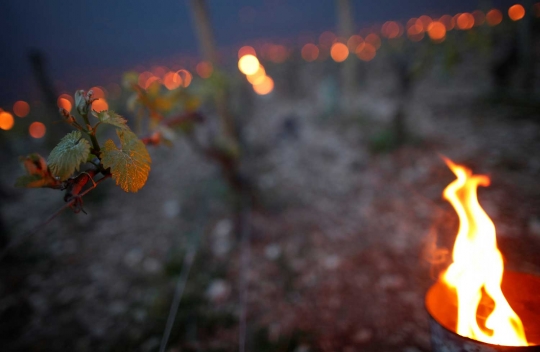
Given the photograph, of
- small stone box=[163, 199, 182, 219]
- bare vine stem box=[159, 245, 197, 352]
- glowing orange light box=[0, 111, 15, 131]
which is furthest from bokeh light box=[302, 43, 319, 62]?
bare vine stem box=[159, 245, 197, 352]

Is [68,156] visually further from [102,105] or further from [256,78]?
[256,78]

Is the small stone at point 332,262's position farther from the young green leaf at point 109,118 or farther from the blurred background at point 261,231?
the young green leaf at point 109,118

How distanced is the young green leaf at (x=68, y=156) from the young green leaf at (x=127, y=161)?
79 mm

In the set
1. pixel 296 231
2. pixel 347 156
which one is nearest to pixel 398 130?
pixel 347 156

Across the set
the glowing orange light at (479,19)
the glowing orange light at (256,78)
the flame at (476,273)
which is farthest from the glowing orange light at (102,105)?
the glowing orange light at (479,19)

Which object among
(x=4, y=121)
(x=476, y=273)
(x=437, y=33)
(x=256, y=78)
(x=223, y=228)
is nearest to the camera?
(x=476, y=273)

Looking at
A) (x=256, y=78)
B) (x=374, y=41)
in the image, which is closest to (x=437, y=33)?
(x=256, y=78)

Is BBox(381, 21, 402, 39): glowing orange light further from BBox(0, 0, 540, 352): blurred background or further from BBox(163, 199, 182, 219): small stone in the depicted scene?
BBox(163, 199, 182, 219): small stone

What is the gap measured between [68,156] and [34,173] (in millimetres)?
160

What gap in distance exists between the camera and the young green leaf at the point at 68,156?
106 cm

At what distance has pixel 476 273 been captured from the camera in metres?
1.78

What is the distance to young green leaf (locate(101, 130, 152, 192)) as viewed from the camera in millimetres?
1120

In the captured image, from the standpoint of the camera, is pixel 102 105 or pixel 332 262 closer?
pixel 102 105

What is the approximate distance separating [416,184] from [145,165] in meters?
4.83
